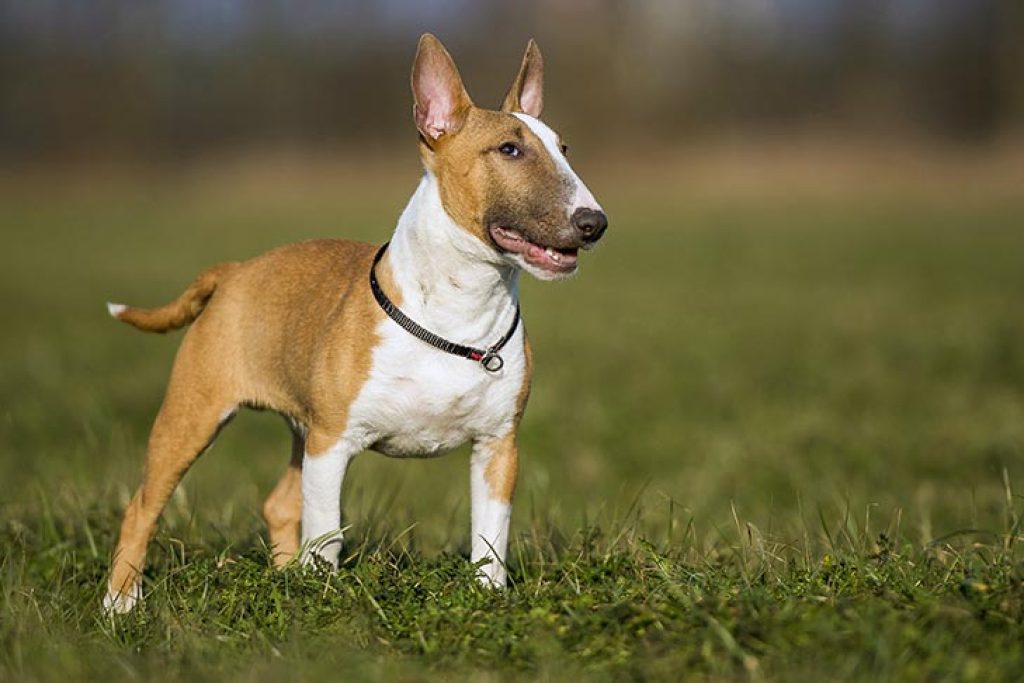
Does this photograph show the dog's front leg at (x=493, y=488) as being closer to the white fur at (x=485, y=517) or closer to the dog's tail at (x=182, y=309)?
the white fur at (x=485, y=517)

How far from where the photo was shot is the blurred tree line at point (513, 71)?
3953 centimetres

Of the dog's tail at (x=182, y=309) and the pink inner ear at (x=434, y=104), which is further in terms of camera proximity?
the dog's tail at (x=182, y=309)

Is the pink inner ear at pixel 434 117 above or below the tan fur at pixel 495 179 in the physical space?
above

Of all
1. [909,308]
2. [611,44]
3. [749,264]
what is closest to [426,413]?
[909,308]

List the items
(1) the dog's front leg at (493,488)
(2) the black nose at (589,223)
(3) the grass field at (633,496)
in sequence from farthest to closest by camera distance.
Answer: (1) the dog's front leg at (493,488) → (2) the black nose at (589,223) → (3) the grass field at (633,496)

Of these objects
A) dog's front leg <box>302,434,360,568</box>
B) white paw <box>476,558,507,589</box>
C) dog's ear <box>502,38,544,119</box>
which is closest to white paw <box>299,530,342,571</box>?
dog's front leg <box>302,434,360,568</box>

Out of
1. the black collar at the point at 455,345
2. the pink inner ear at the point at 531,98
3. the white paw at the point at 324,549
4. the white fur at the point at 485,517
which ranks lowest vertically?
the white paw at the point at 324,549

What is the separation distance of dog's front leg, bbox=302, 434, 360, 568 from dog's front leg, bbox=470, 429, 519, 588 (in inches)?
19.4

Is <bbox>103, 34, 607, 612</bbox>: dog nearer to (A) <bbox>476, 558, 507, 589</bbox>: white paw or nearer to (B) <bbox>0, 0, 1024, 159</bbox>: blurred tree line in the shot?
(A) <bbox>476, 558, 507, 589</bbox>: white paw

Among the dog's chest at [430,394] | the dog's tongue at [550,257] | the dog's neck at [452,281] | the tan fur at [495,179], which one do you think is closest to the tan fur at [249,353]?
the dog's neck at [452,281]

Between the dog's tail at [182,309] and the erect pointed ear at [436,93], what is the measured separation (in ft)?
4.40

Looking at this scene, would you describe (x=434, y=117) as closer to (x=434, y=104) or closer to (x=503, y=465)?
(x=434, y=104)

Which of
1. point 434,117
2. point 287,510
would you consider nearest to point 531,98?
point 434,117

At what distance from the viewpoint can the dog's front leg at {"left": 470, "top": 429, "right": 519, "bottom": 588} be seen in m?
5.18
